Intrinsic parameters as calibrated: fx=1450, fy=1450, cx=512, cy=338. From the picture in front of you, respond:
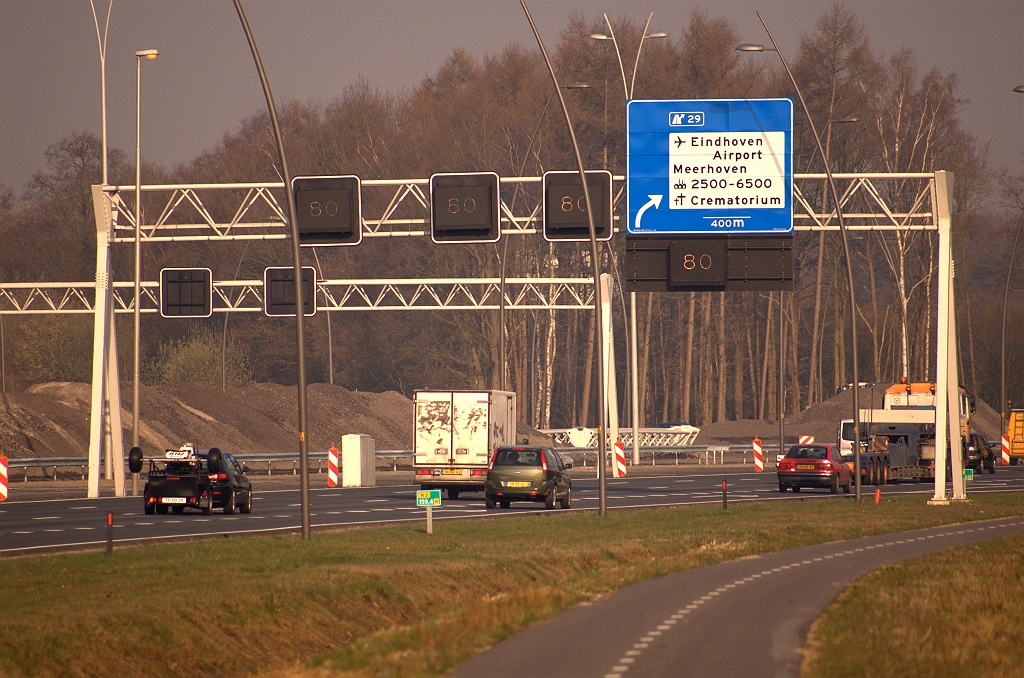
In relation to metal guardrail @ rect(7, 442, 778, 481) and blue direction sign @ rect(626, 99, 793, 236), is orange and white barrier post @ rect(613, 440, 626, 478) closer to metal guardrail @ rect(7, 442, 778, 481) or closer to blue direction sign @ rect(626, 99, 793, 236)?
metal guardrail @ rect(7, 442, 778, 481)

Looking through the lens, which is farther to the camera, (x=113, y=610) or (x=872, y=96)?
(x=872, y=96)

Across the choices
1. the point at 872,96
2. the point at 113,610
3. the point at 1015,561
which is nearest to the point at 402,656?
the point at 113,610

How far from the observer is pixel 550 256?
72.6m

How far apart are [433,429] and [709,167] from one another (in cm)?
1205

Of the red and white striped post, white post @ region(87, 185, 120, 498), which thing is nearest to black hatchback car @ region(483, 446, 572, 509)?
the red and white striped post

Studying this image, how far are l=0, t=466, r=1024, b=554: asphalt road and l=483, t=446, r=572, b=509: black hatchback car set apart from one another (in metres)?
0.46

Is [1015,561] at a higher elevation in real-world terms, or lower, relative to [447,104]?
lower

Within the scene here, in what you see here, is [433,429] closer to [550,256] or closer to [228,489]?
[228,489]

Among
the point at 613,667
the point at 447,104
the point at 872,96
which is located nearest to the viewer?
the point at 613,667

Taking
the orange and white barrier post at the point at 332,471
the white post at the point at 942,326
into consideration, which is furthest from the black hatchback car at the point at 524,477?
the orange and white barrier post at the point at 332,471

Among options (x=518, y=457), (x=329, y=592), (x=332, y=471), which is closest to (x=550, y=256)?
(x=332, y=471)

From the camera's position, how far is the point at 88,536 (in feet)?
84.1

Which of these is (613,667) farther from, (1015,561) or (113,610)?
(1015,561)

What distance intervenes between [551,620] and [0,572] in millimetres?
7868
